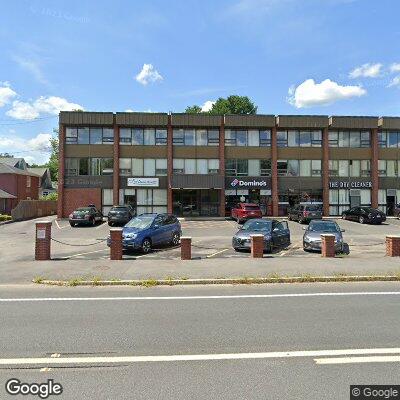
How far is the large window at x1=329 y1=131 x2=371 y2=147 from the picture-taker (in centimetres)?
4178

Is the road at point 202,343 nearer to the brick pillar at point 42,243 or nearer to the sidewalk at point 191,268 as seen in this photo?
the sidewalk at point 191,268

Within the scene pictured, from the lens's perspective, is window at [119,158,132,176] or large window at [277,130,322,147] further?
large window at [277,130,322,147]

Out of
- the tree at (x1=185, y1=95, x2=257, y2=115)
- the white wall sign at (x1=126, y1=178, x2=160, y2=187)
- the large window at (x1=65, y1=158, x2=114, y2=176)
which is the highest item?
the tree at (x1=185, y1=95, x2=257, y2=115)

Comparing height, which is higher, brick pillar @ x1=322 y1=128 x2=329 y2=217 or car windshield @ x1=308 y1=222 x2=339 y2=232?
brick pillar @ x1=322 y1=128 x2=329 y2=217

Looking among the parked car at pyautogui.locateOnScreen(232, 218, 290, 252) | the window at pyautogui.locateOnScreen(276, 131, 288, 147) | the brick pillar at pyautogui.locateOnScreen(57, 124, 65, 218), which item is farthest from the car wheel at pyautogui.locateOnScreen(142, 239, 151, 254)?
the window at pyautogui.locateOnScreen(276, 131, 288, 147)

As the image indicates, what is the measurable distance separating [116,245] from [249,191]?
1099 inches

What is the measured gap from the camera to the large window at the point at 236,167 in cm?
4047

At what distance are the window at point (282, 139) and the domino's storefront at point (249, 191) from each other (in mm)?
3833

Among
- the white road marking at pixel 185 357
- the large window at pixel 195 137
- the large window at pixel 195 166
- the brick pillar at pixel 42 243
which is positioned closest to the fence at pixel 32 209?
the large window at pixel 195 166

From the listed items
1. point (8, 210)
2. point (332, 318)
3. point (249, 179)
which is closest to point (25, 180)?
point (8, 210)

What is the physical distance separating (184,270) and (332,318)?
543cm

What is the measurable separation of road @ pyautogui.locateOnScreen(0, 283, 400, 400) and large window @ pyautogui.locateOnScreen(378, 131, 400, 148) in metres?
36.7

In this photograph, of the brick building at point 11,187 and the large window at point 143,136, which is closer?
the large window at point 143,136

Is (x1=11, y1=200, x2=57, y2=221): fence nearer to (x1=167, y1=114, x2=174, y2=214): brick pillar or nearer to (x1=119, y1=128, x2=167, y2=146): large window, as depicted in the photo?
(x1=119, y1=128, x2=167, y2=146): large window
